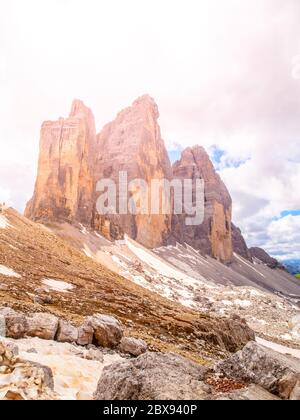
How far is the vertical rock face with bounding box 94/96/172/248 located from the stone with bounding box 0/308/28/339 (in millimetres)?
100142

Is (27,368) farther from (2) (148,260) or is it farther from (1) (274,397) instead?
(2) (148,260)

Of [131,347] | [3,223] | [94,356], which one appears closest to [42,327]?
[94,356]

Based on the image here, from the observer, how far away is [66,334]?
976cm

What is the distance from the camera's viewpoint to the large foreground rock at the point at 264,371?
5.62m

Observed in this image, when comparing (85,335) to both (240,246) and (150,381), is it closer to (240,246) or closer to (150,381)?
(150,381)

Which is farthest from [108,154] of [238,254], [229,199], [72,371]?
[72,371]


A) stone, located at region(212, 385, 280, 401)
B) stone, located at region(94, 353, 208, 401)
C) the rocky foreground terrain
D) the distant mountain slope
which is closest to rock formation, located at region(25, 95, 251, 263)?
the rocky foreground terrain

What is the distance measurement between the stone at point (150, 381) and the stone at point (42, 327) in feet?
12.3

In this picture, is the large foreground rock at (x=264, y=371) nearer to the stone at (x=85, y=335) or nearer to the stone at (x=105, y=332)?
the stone at (x=105, y=332)

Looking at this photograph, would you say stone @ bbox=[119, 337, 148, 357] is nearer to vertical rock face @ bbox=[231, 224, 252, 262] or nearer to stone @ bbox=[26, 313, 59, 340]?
stone @ bbox=[26, 313, 59, 340]

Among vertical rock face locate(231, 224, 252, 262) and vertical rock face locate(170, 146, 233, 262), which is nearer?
vertical rock face locate(170, 146, 233, 262)

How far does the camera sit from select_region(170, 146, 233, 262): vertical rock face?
6122 inches

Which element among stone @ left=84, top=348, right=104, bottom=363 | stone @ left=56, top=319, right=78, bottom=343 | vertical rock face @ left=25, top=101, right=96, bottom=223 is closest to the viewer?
stone @ left=84, top=348, right=104, bottom=363
